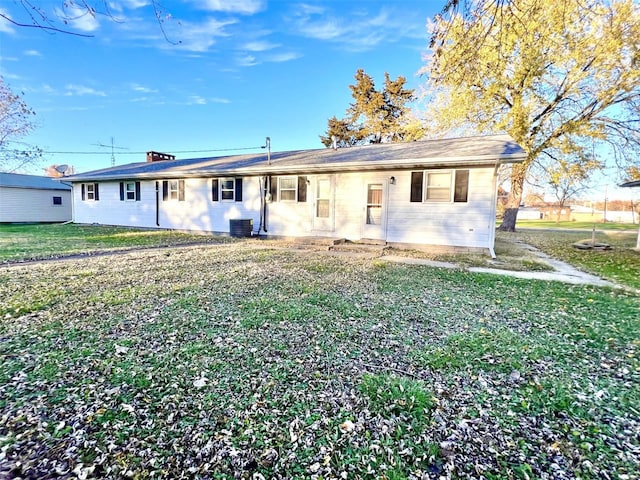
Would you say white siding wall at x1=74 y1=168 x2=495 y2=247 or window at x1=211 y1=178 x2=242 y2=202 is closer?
white siding wall at x1=74 y1=168 x2=495 y2=247

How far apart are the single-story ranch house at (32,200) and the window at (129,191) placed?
9844mm

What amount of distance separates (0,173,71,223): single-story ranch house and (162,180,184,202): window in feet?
42.4

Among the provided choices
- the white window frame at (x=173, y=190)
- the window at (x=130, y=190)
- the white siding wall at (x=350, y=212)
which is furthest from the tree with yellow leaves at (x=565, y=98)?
the window at (x=130, y=190)

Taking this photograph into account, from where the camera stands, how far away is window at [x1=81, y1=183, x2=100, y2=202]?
16812mm

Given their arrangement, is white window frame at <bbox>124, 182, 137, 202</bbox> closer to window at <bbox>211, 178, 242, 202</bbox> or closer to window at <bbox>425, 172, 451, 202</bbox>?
window at <bbox>211, 178, 242, 202</bbox>

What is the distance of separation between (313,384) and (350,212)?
8465mm

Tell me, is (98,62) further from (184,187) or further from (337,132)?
(337,132)

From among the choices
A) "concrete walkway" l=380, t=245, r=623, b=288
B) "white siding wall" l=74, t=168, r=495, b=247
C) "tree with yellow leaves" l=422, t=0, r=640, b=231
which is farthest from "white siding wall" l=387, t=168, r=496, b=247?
"tree with yellow leaves" l=422, t=0, r=640, b=231

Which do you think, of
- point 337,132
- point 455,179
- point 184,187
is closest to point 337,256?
point 455,179

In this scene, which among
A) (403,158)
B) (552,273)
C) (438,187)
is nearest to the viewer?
(552,273)

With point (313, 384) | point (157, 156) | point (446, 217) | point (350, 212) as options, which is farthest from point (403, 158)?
point (157, 156)

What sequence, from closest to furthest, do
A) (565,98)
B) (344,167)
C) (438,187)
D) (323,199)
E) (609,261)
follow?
(609,261) < (438,187) < (344,167) < (323,199) < (565,98)

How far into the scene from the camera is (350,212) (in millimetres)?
10656

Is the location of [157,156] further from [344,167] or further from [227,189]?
[344,167]
